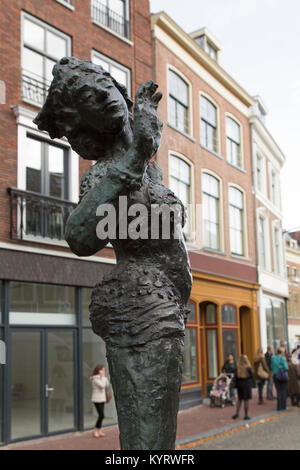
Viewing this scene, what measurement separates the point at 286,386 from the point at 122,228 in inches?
579

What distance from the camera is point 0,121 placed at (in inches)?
453

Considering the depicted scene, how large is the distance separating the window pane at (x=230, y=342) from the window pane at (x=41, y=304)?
29.9ft

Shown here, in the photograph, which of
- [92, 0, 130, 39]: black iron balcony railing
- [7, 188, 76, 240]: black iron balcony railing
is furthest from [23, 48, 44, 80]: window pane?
[7, 188, 76, 240]: black iron balcony railing

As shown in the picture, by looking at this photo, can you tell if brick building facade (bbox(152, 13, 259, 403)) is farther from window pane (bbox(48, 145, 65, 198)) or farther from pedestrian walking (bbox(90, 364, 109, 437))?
pedestrian walking (bbox(90, 364, 109, 437))

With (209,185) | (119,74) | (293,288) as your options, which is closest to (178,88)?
(209,185)

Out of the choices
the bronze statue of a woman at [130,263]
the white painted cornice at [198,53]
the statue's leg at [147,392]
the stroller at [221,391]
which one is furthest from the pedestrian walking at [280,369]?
the statue's leg at [147,392]

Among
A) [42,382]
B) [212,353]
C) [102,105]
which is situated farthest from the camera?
[212,353]

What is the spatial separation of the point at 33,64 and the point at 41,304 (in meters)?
5.48

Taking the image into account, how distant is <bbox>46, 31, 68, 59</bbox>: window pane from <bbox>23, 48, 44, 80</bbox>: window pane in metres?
0.42

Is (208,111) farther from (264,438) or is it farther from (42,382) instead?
(264,438)

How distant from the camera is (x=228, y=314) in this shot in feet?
68.2
